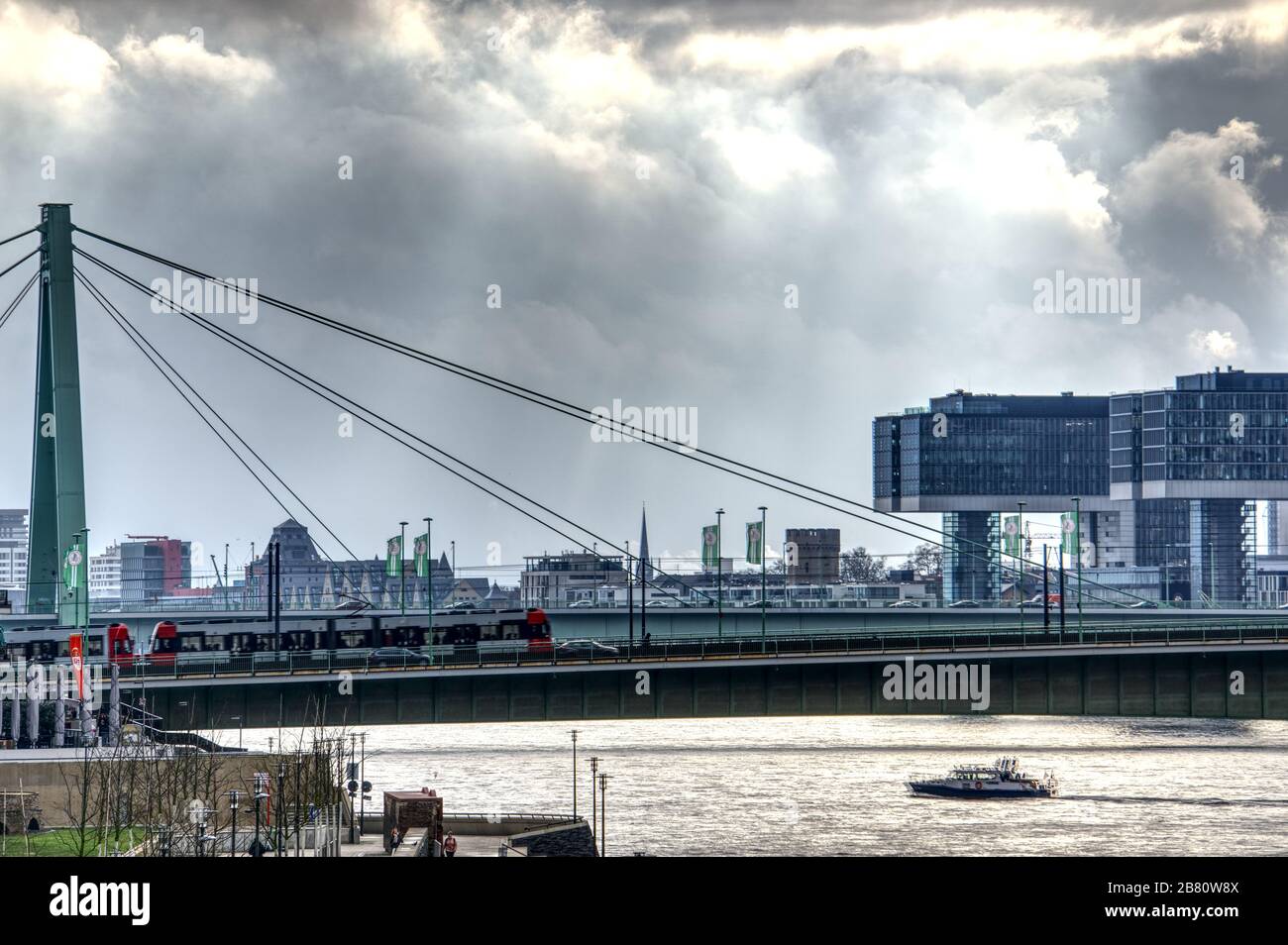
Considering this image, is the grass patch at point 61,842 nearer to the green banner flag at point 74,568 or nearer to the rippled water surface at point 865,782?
the rippled water surface at point 865,782

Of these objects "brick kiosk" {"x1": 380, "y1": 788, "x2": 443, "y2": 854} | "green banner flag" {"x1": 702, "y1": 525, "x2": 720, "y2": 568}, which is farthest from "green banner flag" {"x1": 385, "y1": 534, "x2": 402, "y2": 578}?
"brick kiosk" {"x1": 380, "y1": 788, "x2": 443, "y2": 854}

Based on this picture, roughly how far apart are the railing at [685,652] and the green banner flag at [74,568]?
458 centimetres

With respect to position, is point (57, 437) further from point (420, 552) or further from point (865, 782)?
point (420, 552)

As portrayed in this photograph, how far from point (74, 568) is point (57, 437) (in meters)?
7.23

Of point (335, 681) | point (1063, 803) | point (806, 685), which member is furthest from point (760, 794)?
point (335, 681)

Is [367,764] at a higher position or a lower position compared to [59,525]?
lower

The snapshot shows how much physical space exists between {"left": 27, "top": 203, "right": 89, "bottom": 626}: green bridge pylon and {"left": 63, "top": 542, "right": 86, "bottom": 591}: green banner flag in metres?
0.59

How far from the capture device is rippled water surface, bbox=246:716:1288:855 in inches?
2440

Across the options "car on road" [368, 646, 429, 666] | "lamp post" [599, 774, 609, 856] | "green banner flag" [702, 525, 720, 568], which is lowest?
"lamp post" [599, 774, 609, 856]

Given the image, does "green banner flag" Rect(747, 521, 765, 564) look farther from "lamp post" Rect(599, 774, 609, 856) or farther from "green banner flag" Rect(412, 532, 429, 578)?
"lamp post" Rect(599, 774, 609, 856)

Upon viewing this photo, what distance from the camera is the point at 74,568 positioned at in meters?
74.9

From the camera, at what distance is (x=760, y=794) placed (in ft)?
246

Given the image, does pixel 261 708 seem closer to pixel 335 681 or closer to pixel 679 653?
pixel 335 681
